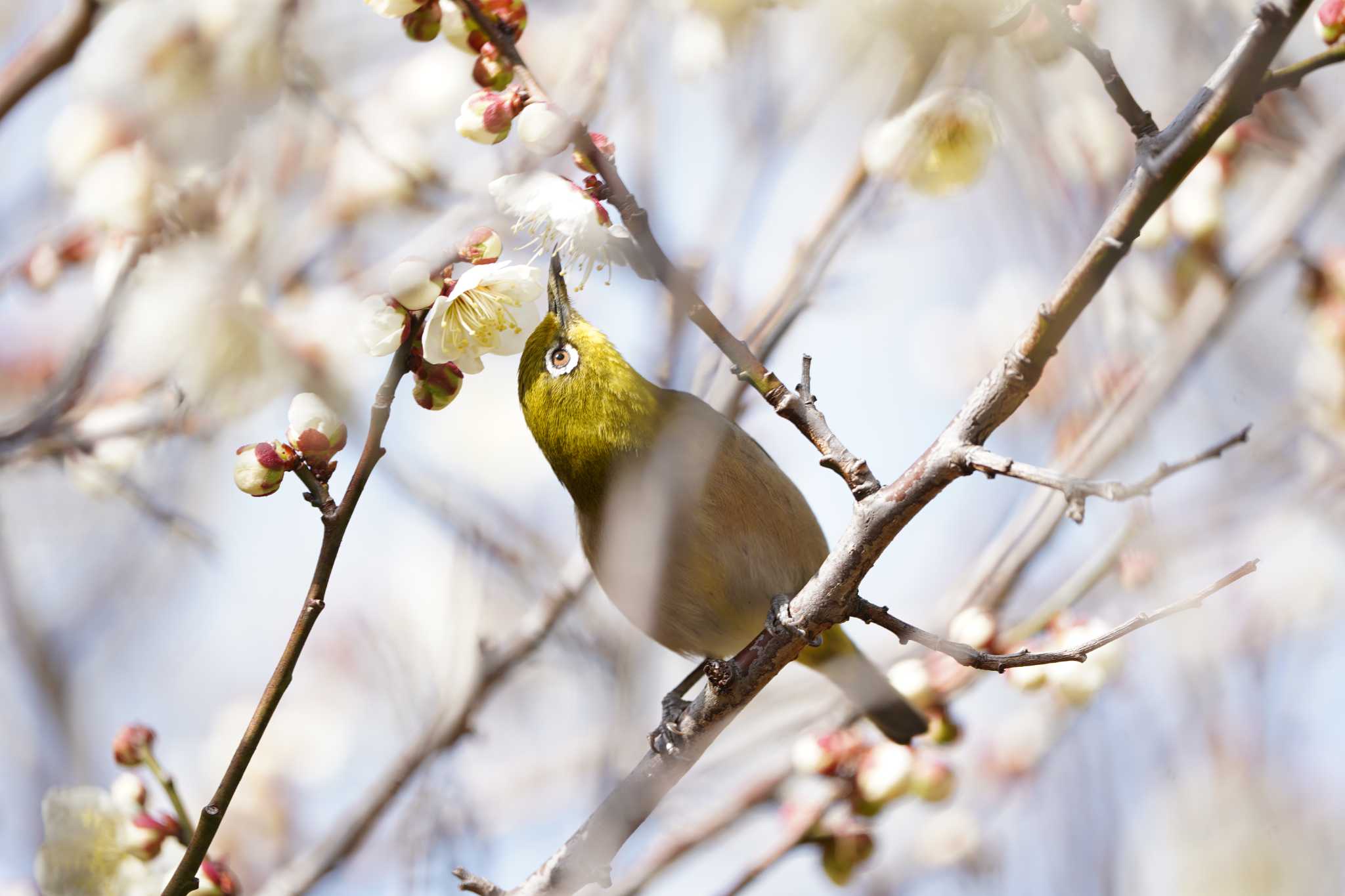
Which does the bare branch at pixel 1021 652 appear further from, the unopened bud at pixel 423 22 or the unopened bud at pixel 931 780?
the unopened bud at pixel 423 22

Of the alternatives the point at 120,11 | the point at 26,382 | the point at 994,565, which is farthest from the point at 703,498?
the point at 26,382

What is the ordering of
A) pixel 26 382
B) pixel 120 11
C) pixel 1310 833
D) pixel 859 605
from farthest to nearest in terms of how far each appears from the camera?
pixel 26 382
pixel 1310 833
pixel 120 11
pixel 859 605

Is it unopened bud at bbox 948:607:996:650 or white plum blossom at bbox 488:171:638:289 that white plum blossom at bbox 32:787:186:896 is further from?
unopened bud at bbox 948:607:996:650

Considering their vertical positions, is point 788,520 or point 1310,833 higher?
point 788,520

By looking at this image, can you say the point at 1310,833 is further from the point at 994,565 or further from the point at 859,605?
the point at 859,605

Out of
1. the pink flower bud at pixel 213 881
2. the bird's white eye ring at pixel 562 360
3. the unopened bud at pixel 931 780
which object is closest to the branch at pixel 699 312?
the bird's white eye ring at pixel 562 360

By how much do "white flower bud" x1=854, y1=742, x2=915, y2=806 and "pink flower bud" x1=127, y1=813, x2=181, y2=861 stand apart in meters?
1.86

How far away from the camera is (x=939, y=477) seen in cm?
211

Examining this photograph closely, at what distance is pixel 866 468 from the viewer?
2.24m

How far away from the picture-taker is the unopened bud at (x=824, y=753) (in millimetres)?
3334

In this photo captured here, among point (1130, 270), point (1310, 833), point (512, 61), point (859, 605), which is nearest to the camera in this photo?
point (512, 61)

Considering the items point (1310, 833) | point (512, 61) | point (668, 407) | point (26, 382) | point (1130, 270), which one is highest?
point (26, 382)

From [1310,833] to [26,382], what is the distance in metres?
5.29

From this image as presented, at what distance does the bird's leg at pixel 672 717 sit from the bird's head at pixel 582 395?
29.0 inches
